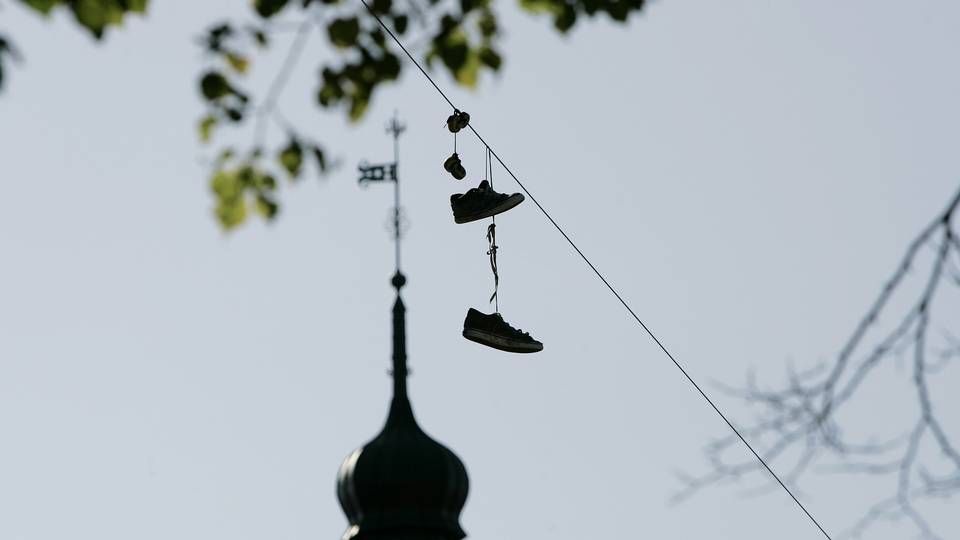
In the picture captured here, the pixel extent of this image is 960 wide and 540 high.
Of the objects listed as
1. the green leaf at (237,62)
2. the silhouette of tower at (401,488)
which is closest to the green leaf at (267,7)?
the green leaf at (237,62)

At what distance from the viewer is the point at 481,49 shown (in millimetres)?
8055

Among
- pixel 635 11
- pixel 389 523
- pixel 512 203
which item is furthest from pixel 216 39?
pixel 389 523

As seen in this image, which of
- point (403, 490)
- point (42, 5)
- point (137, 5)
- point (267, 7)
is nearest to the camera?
point (42, 5)

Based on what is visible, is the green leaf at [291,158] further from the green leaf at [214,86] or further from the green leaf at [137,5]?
the green leaf at [137,5]

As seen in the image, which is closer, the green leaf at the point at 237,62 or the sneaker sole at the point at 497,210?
the green leaf at the point at 237,62

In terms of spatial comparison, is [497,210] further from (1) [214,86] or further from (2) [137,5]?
(2) [137,5]

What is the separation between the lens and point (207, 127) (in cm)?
791

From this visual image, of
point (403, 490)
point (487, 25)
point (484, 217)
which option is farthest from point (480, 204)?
point (487, 25)

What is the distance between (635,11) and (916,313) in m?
1.71

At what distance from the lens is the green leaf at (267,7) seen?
26.2 feet

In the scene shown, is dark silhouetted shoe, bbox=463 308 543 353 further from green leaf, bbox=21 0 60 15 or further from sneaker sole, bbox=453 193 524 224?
green leaf, bbox=21 0 60 15

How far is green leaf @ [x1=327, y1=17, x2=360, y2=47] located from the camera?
7984 mm

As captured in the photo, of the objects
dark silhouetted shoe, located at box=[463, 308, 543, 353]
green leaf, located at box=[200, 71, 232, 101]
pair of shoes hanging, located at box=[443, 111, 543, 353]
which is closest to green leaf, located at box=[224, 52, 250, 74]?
green leaf, located at box=[200, 71, 232, 101]

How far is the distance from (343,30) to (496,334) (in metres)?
11.3
